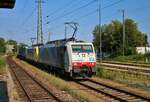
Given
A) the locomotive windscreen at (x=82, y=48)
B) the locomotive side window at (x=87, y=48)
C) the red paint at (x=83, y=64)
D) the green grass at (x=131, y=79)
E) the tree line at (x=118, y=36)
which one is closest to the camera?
the green grass at (x=131, y=79)

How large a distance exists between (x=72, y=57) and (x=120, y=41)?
3161 inches

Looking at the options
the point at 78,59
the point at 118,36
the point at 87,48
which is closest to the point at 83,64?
the point at 78,59

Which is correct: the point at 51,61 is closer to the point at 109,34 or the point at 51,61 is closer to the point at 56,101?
the point at 56,101

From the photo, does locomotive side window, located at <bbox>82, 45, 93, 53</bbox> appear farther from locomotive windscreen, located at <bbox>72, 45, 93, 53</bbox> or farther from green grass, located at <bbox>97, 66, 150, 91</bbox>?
green grass, located at <bbox>97, 66, 150, 91</bbox>

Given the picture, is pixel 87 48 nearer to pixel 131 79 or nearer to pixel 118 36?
pixel 131 79

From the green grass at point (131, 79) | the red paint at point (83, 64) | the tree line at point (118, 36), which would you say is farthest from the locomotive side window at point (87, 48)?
the tree line at point (118, 36)

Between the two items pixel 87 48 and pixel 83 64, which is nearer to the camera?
pixel 83 64

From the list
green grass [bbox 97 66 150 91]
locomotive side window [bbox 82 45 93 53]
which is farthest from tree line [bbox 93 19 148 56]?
locomotive side window [bbox 82 45 93 53]

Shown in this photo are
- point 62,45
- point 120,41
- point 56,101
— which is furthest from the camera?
point 120,41

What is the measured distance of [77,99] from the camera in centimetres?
1678

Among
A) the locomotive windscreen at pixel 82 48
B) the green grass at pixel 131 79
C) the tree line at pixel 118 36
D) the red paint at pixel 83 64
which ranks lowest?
the green grass at pixel 131 79

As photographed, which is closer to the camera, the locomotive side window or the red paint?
the red paint

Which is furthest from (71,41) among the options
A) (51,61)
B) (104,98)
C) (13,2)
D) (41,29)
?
(41,29)

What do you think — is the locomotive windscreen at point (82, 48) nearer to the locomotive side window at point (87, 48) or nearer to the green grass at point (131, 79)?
the locomotive side window at point (87, 48)
